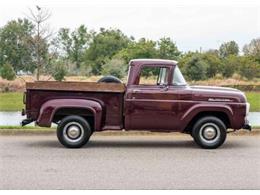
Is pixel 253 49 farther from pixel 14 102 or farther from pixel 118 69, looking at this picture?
pixel 14 102

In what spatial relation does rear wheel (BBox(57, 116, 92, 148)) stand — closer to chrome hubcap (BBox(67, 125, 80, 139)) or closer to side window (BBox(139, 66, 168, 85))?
chrome hubcap (BBox(67, 125, 80, 139))

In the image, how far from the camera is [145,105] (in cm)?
1142

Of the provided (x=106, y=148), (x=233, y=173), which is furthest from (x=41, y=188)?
(x=106, y=148)

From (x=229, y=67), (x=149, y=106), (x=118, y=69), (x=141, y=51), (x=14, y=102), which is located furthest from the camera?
(x=229, y=67)

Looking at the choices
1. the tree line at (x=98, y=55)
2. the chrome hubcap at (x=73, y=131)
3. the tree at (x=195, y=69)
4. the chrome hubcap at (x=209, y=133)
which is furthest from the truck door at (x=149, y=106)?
the tree at (x=195, y=69)

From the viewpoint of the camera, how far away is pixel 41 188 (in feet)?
24.6

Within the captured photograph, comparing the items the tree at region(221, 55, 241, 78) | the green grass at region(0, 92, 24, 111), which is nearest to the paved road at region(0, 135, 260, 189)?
the green grass at region(0, 92, 24, 111)

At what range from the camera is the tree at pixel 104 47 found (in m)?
40.5

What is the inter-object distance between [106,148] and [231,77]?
24460mm

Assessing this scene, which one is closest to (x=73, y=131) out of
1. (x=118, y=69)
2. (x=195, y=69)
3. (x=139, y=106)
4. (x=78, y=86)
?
(x=78, y=86)

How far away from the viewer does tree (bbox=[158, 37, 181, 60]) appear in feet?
111

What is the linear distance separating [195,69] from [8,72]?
36.1ft

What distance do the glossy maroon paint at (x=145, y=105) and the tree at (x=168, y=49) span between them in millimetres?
22166

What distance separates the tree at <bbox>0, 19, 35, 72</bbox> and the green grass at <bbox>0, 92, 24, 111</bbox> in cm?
176
